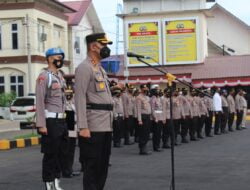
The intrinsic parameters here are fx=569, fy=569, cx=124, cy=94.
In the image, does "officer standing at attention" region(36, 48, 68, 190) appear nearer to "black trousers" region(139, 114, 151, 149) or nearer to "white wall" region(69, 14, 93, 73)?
"black trousers" region(139, 114, 151, 149)

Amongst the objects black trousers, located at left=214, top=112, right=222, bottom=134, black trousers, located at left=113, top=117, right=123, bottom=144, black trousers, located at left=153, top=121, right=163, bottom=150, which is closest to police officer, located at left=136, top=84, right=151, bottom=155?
black trousers, located at left=153, top=121, right=163, bottom=150

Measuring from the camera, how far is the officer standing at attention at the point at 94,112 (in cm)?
611

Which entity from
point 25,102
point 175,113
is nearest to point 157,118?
point 175,113

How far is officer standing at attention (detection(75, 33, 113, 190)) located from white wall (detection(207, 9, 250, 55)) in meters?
48.6

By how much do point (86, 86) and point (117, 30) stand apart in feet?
133

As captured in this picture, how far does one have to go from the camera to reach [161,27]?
3812cm

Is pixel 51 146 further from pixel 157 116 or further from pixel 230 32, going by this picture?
pixel 230 32

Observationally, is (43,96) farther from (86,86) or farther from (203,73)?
(203,73)

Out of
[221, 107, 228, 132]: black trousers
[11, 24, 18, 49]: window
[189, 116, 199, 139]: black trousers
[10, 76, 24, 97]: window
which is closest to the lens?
[189, 116, 199, 139]: black trousers

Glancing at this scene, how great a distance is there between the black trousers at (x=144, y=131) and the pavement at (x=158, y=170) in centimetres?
34

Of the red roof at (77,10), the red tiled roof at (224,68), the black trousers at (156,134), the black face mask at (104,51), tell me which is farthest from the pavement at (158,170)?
the red roof at (77,10)

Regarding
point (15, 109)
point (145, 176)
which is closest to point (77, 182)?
point (145, 176)

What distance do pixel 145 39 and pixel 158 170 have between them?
28.3 m

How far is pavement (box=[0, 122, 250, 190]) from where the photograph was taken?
342 inches
